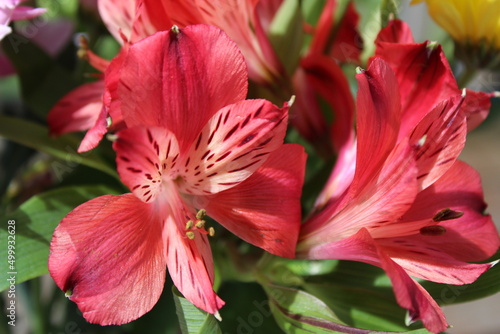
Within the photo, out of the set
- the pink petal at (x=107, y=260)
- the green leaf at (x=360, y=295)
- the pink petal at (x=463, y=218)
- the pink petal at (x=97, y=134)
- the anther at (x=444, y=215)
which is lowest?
the green leaf at (x=360, y=295)

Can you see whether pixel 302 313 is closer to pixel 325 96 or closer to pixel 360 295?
pixel 360 295

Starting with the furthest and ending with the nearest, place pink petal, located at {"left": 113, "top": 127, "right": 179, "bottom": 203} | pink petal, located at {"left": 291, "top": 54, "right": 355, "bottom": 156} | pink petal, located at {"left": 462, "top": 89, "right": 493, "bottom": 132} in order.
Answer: pink petal, located at {"left": 291, "top": 54, "right": 355, "bottom": 156} → pink petal, located at {"left": 462, "top": 89, "right": 493, "bottom": 132} → pink petal, located at {"left": 113, "top": 127, "right": 179, "bottom": 203}

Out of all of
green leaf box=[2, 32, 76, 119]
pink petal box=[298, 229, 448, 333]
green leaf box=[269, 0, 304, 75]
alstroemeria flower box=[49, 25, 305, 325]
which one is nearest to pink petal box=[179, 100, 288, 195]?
alstroemeria flower box=[49, 25, 305, 325]

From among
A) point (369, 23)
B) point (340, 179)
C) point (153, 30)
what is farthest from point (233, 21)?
point (369, 23)

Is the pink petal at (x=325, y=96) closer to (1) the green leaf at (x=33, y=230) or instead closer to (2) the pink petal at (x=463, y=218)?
(2) the pink petal at (x=463, y=218)

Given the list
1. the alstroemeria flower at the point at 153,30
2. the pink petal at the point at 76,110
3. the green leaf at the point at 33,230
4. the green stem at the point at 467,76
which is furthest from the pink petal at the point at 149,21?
the green stem at the point at 467,76

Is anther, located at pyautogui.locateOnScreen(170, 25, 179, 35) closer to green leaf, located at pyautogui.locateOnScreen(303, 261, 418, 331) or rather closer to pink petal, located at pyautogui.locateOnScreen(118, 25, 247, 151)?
pink petal, located at pyautogui.locateOnScreen(118, 25, 247, 151)
